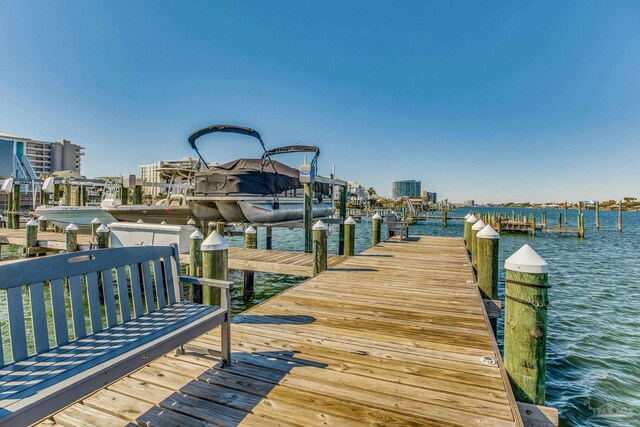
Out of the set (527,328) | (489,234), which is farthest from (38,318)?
(489,234)

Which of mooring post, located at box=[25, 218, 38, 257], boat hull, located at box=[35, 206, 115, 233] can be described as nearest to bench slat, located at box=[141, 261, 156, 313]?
mooring post, located at box=[25, 218, 38, 257]

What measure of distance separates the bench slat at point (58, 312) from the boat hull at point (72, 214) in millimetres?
12402

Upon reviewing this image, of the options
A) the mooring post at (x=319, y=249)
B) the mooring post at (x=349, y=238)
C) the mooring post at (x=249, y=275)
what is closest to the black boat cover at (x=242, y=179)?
the mooring post at (x=249, y=275)

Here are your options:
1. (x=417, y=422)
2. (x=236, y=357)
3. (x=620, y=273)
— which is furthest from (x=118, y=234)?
(x=620, y=273)

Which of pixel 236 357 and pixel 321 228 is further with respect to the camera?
pixel 321 228

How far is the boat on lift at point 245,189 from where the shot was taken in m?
9.52

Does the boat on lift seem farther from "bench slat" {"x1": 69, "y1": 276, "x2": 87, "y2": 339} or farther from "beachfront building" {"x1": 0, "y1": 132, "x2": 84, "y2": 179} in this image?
"beachfront building" {"x1": 0, "y1": 132, "x2": 84, "y2": 179}

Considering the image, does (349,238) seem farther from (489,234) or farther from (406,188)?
(406,188)

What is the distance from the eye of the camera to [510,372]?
8.22 ft

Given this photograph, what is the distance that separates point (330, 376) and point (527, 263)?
1.75 m

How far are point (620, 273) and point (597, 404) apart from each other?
11.1 metres

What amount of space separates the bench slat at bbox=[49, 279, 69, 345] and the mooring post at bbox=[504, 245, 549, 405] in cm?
300

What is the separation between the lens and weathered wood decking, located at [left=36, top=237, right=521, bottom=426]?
6.29 ft

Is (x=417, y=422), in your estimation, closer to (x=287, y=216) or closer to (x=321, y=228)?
(x=321, y=228)
